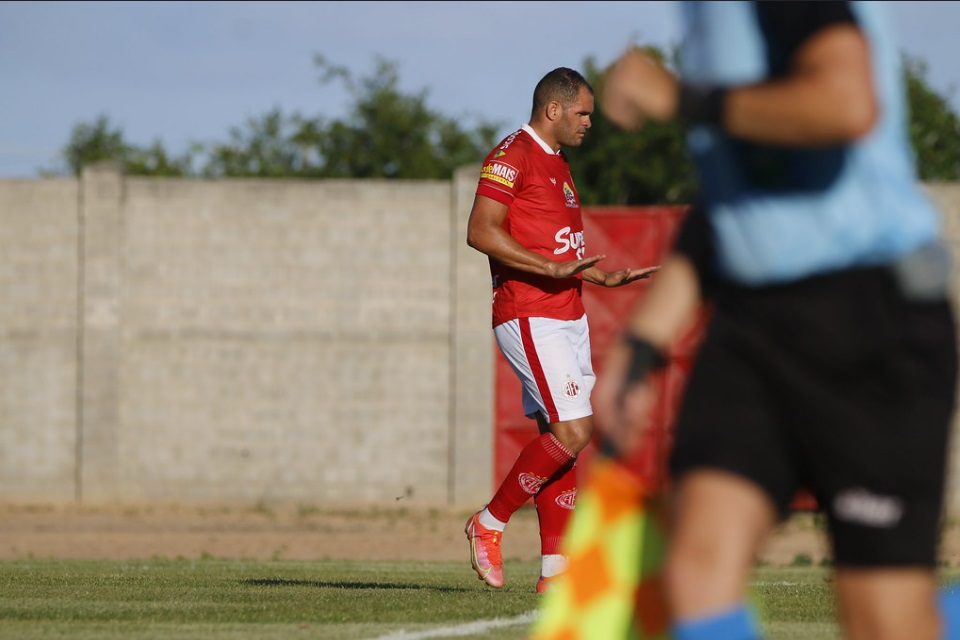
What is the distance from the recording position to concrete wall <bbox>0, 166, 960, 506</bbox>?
18672 mm

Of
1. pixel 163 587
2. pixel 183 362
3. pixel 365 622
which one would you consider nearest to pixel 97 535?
pixel 183 362

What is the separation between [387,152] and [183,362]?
2504 cm

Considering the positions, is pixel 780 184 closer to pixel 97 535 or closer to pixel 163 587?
pixel 163 587

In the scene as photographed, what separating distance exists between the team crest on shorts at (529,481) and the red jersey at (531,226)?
0.79 metres

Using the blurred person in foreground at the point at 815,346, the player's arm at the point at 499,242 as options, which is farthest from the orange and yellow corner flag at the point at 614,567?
the player's arm at the point at 499,242

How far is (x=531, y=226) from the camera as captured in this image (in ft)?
23.5

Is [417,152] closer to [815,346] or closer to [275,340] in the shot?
[275,340]

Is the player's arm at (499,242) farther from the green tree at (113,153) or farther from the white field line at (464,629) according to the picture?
the green tree at (113,153)

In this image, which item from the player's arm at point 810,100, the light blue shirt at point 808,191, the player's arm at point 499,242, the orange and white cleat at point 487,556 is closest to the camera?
the player's arm at point 810,100

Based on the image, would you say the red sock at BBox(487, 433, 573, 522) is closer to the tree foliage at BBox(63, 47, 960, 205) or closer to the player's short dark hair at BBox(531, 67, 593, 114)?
the player's short dark hair at BBox(531, 67, 593, 114)

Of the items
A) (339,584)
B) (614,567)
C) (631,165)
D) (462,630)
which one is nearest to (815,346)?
(614,567)

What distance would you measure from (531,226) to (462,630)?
258cm

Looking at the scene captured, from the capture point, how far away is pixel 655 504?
114 inches

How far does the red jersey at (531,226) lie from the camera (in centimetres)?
710
